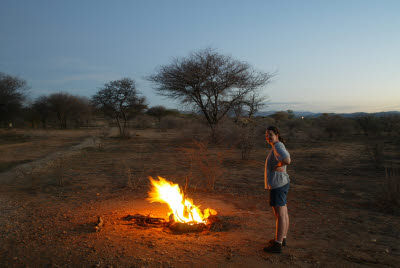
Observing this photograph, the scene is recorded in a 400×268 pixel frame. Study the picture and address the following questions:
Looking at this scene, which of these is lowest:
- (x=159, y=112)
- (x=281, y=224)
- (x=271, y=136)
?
(x=281, y=224)

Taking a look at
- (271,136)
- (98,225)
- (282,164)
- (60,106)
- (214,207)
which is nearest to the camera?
(282,164)

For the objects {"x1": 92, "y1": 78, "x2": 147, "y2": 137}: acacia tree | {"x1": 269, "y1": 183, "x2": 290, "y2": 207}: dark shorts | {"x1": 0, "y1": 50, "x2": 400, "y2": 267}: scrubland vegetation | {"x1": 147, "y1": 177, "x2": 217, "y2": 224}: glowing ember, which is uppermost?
{"x1": 92, "y1": 78, "x2": 147, "y2": 137}: acacia tree

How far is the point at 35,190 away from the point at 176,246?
186 inches

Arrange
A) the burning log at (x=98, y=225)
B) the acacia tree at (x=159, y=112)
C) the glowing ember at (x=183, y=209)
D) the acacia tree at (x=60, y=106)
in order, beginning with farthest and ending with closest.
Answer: the acacia tree at (x=159, y=112) → the acacia tree at (x=60, y=106) → the glowing ember at (x=183, y=209) → the burning log at (x=98, y=225)

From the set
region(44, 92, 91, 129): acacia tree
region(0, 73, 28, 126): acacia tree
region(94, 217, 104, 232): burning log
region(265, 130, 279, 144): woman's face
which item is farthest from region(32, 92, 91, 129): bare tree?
region(265, 130, 279, 144): woman's face

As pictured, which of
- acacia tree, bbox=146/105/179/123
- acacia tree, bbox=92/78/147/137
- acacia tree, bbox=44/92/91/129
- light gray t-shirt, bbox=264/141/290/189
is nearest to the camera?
light gray t-shirt, bbox=264/141/290/189

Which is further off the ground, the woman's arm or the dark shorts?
the woman's arm

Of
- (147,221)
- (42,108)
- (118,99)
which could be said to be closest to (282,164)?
(147,221)

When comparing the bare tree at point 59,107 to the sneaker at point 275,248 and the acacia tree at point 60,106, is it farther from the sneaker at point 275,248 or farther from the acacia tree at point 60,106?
the sneaker at point 275,248

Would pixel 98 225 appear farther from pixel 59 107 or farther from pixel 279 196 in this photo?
pixel 59 107

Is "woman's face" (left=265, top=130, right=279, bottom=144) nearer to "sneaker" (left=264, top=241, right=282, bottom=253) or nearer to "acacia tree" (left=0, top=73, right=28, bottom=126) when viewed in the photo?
"sneaker" (left=264, top=241, right=282, bottom=253)

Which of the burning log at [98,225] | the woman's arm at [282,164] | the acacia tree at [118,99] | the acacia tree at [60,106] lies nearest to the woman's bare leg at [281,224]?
the woman's arm at [282,164]

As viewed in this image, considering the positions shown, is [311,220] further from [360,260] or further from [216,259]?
[216,259]

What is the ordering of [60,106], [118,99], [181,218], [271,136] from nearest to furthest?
[271,136] → [181,218] → [118,99] → [60,106]
